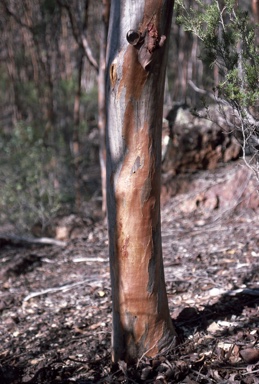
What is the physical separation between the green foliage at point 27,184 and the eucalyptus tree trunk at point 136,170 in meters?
3.94

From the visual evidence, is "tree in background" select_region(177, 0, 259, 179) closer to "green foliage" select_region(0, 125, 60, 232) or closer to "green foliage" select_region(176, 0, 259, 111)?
"green foliage" select_region(176, 0, 259, 111)

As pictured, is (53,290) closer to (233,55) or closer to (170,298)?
(170,298)

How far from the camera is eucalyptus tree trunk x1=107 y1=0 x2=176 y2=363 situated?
2.60 metres

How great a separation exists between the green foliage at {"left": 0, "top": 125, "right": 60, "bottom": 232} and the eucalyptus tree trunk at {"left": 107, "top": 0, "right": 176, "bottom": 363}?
394 centimetres

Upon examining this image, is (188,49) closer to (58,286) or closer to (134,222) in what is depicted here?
(58,286)

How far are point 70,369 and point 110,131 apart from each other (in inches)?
57.2

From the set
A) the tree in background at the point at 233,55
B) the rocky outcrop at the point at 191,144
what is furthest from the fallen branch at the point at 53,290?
the rocky outcrop at the point at 191,144

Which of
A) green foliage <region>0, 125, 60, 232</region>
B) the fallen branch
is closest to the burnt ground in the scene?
the fallen branch

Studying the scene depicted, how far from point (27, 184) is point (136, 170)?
16.1 feet

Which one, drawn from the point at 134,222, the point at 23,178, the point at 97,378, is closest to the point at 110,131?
the point at 134,222

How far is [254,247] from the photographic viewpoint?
5.06 meters

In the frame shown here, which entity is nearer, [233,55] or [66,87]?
[233,55]

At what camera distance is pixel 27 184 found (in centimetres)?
745

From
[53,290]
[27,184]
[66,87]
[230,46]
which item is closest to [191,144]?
[27,184]
